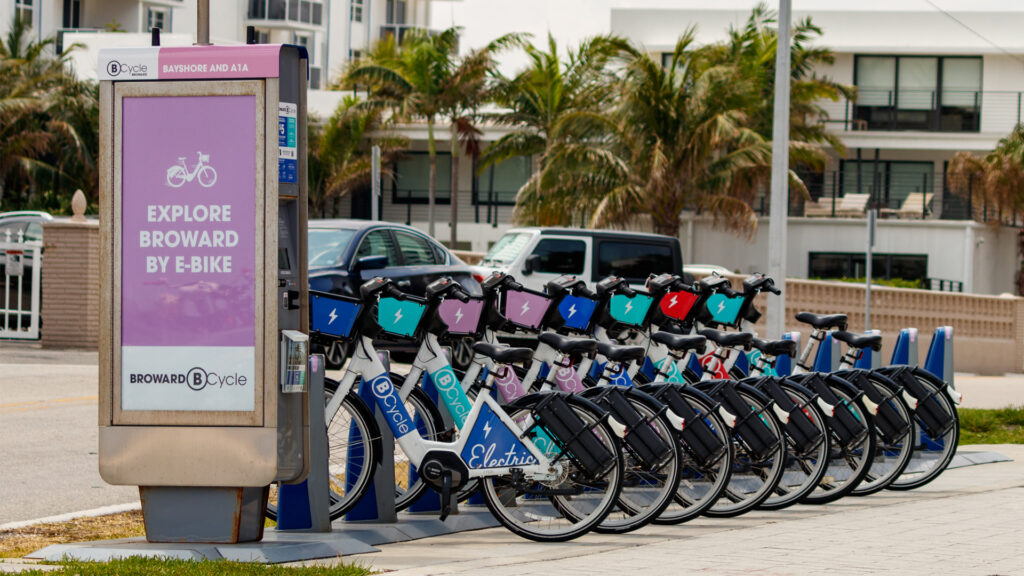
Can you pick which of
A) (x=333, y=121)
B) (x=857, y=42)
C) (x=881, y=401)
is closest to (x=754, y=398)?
(x=881, y=401)

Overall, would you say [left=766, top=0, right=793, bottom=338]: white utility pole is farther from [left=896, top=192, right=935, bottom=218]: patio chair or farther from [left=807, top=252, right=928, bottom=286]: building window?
[left=896, top=192, right=935, bottom=218]: patio chair

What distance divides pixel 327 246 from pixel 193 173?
9.49m

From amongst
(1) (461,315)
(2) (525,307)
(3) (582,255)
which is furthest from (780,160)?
(1) (461,315)

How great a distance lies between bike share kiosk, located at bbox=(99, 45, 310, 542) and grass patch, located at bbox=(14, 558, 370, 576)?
57 cm

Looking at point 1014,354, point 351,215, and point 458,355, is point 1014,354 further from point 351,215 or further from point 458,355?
point 351,215

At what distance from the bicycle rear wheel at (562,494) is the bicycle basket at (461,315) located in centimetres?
72

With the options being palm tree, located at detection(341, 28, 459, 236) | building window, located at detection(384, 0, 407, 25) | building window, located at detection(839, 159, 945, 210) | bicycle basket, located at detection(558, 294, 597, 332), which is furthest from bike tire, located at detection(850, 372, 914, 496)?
building window, located at detection(384, 0, 407, 25)

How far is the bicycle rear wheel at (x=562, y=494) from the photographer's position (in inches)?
291

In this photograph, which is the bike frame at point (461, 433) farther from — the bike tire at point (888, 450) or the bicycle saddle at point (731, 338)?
the bike tire at point (888, 450)

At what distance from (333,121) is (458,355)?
22.4 meters

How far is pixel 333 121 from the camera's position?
128ft

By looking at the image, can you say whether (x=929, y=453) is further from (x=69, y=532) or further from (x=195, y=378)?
(x=69, y=532)

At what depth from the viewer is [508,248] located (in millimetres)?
19625

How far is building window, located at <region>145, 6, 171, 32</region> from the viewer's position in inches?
2159
